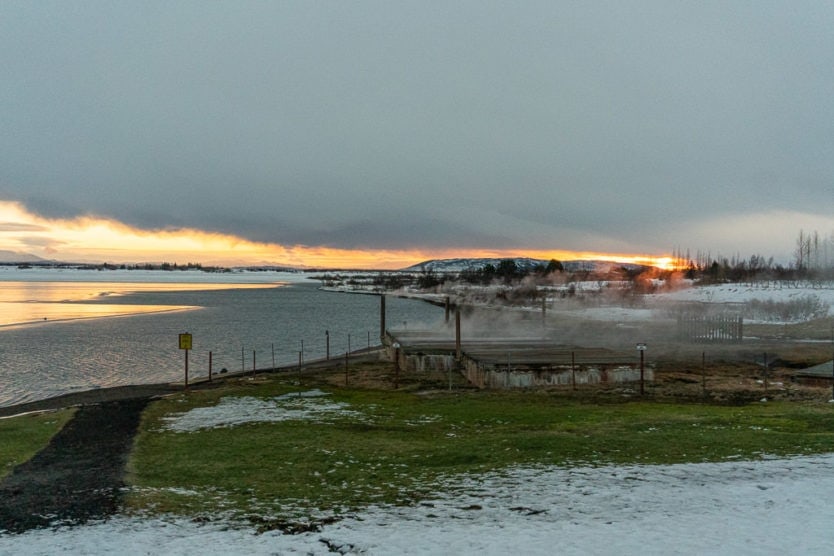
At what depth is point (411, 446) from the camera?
13125 mm

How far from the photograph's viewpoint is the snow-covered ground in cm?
752

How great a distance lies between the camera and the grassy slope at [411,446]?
9.95m

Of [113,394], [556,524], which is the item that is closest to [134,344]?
[113,394]

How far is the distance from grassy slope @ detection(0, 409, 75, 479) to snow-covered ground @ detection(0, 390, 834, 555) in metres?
5.25

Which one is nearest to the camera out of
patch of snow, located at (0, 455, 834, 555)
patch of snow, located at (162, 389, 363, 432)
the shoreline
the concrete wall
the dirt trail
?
patch of snow, located at (0, 455, 834, 555)

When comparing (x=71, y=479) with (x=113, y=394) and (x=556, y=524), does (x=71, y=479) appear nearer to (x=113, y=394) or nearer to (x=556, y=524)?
(x=556, y=524)

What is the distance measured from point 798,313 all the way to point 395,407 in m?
46.4

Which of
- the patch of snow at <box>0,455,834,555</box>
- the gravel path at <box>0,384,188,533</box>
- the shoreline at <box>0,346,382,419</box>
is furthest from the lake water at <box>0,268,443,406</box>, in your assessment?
the patch of snow at <box>0,455,834,555</box>

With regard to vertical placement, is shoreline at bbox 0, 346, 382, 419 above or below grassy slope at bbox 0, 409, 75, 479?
below

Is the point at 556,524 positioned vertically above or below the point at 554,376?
above

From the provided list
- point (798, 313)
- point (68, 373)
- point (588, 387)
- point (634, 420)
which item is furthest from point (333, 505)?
point (798, 313)

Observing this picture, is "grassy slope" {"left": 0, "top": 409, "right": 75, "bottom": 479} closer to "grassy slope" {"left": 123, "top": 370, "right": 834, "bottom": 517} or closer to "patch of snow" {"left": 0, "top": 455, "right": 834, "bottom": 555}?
"grassy slope" {"left": 123, "top": 370, "right": 834, "bottom": 517}

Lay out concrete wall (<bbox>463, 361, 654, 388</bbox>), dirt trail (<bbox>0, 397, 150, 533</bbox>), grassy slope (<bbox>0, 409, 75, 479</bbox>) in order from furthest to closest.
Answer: concrete wall (<bbox>463, 361, 654, 388</bbox>) < grassy slope (<bbox>0, 409, 75, 479</bbox>) < dirt trail (<bbox>0, 397, 150, 533</bbox>)

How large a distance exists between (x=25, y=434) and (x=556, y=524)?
506 inches
